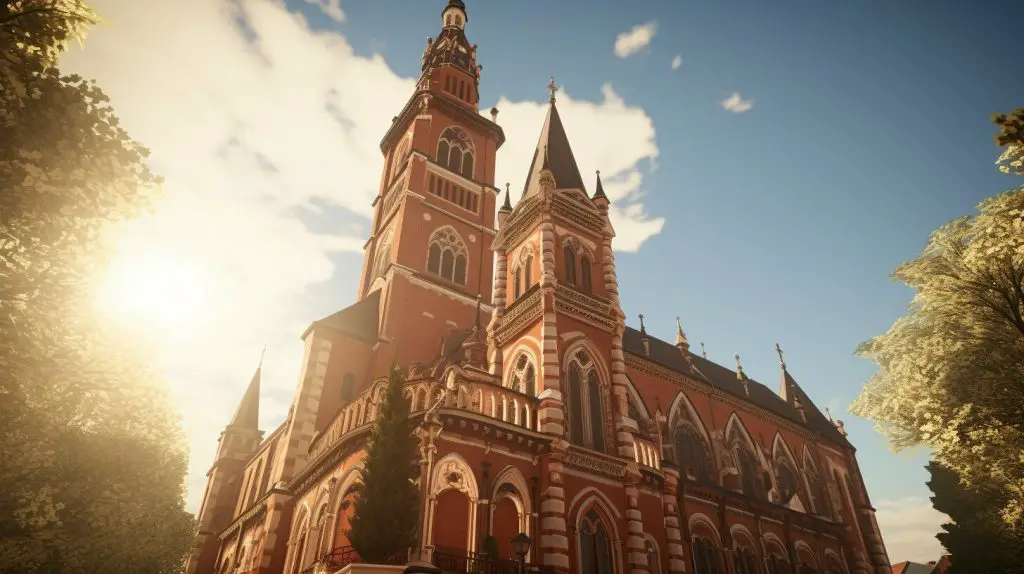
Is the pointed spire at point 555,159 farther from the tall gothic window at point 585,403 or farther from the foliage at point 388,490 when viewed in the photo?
the foliage at point 388,490

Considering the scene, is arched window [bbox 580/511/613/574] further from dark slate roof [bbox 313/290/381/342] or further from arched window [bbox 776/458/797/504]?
arched window [bbox 776/458/797/504]

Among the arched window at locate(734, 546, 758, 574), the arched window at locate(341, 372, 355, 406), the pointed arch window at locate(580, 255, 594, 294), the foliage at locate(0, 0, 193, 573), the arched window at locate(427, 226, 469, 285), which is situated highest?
the arched window at locate(427, 226, 469, 285)

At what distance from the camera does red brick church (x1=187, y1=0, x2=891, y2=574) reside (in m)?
16.5

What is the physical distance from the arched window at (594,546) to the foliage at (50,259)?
42.0 feet

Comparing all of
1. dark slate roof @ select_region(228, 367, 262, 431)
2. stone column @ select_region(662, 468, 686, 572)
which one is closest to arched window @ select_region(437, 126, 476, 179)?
dark slate roof @ select_region(228, 367, 262, 431)

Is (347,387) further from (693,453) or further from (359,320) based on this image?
(693,453)

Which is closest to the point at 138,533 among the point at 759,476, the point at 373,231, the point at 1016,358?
the point at 373,231

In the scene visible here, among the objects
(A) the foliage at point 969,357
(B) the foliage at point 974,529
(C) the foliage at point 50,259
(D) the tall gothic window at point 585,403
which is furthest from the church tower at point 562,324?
(B) the foliage at point 974,529

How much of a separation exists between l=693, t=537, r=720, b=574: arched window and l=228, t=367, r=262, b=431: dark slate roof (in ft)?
93.2

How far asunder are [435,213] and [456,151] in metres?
6.25

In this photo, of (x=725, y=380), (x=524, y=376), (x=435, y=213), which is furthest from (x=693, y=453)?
(x=435, y=213)

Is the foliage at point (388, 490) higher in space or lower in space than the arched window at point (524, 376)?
lower

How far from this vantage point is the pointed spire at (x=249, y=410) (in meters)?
36.7

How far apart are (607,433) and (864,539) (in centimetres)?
2512
